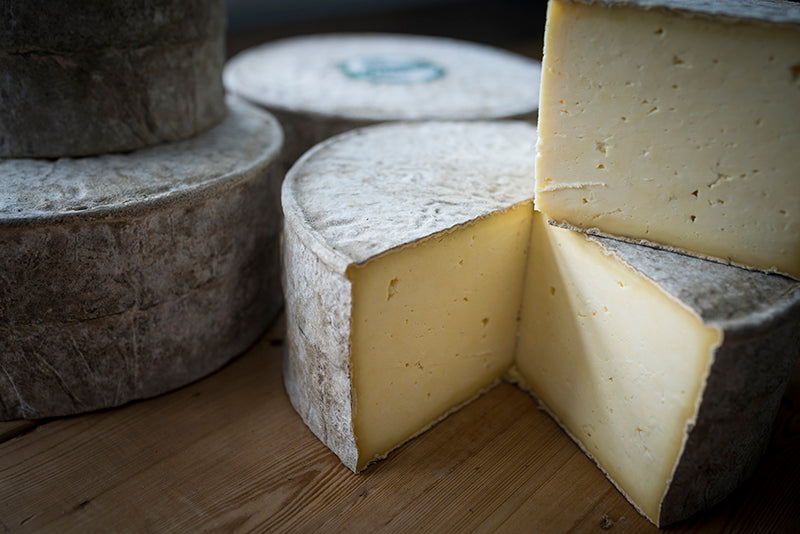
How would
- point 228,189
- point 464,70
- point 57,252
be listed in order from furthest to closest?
point 464,70 < point 228,189 < point 57,252

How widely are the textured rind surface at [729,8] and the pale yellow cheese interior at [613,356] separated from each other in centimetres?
56

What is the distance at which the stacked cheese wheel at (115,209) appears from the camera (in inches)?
65.2

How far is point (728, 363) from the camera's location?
1334 millimetres

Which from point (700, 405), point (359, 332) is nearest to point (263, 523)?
point (359, 332)

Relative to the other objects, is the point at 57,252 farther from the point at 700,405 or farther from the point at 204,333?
the point at 700,405

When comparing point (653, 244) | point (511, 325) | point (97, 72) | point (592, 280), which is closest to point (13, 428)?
point (97, 72)

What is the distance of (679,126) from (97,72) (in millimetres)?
1540

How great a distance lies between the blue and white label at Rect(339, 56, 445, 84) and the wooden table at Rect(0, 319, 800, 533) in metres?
1.63

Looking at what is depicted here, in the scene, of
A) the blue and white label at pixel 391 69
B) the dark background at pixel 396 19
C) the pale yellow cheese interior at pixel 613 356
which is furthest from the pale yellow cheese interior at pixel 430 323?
the dark background at pixel 396 19

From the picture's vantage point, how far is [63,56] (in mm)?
1734

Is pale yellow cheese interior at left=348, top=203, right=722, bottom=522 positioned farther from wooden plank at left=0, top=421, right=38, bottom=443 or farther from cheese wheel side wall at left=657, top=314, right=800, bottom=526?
wooden plank at left=0, top=421, right=38, bottom=443

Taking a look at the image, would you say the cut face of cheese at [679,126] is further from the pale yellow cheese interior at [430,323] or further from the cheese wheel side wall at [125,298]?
the cheese wheel side wall at [125,298]

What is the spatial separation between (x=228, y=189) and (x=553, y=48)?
0.98 m

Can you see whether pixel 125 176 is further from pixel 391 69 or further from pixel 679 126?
pixel 391 69
